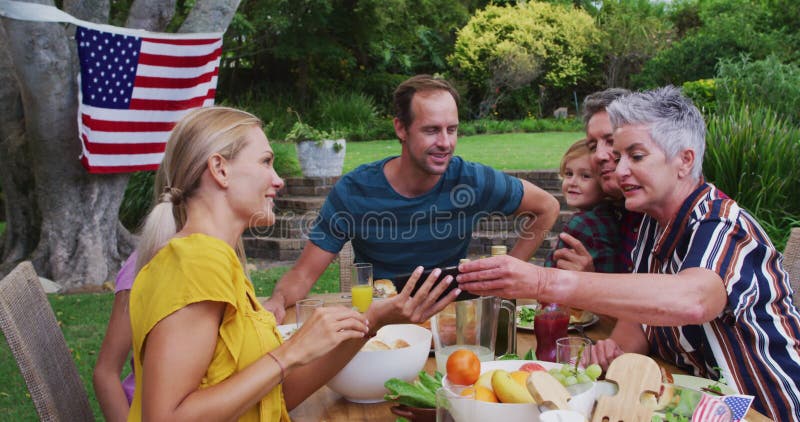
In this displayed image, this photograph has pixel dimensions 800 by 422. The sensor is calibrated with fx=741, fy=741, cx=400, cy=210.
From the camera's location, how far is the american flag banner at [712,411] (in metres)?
1.57

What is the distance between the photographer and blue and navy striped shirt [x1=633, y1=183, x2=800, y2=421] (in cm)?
212

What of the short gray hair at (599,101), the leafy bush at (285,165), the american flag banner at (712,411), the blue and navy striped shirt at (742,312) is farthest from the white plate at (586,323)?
the leafy bush at (285,165)

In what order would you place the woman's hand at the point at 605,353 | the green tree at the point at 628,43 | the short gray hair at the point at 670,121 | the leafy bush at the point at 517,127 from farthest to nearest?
the green tree at the point at 628,43
the leafy bush at the point at 517,127
the short gray hair at the point at 670,121
the woman's hand at the point at 605,353

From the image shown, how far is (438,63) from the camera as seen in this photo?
67.6 feet

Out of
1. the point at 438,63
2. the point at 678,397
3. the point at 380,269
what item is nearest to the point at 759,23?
the point at 438,63

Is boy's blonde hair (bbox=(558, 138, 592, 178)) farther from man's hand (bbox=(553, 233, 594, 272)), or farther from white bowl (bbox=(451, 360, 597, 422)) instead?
white bowl (bbox=(451, 360, 597, 422))

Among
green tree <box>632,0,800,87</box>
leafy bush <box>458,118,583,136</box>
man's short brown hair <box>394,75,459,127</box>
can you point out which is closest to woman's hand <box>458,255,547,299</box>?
man's short brown hair <box>394,75,459,127</box>

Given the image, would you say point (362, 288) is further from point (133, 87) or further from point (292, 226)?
point (292, 226)

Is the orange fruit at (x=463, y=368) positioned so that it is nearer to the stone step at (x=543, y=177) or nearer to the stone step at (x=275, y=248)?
the stone step at (x=275, y=248)

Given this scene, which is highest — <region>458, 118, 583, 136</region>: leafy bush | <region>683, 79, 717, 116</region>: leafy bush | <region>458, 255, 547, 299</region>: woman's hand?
<region>683, 79, 717, 116</region>: leafy bush

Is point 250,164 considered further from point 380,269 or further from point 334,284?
point 334,284

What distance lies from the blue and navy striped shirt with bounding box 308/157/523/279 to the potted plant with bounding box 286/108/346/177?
6.18 m

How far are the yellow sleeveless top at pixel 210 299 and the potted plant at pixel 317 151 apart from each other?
8.03m

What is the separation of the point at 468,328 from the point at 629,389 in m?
0.58
